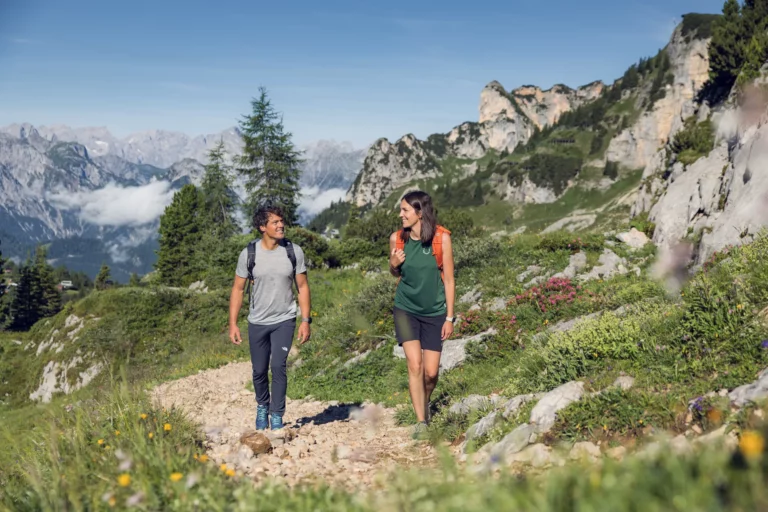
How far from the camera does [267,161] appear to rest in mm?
43500

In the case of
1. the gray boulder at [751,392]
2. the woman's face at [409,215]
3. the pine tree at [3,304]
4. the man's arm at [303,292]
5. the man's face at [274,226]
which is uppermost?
the woman's face at [409,215]

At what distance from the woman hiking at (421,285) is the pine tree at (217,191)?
182 ft

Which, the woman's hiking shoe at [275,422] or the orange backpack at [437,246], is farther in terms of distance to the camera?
the woman's hiking shoe at [275,422]

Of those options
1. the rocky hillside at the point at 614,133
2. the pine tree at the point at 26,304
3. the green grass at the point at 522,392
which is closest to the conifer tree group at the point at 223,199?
the green grass at the point at 522,392

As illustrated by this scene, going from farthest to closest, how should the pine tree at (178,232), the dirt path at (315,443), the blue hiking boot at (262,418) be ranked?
the pine tree at (178,232) → the blue hiking boot at (262,418) → the dirt path at (315,443)

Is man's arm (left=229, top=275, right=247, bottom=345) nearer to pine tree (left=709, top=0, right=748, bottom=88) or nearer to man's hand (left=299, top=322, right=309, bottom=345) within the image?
man's hand (left=299, top=322, right=309, bottom=345)

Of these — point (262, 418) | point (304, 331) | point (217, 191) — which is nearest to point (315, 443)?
point (262, 418)

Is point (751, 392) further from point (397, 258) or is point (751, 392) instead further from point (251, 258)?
point (251, 258)

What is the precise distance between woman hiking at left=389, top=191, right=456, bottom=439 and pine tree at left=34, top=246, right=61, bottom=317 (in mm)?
90008

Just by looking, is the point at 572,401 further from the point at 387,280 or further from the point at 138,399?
the point at 387,280

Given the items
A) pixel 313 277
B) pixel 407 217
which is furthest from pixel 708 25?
pixel 407 217

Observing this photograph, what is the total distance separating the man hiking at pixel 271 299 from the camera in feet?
22.6

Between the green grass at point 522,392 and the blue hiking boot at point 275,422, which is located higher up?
the green grass at point 522,392

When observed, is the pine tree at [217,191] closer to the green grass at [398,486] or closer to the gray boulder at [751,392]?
the green grass at [398,486]
